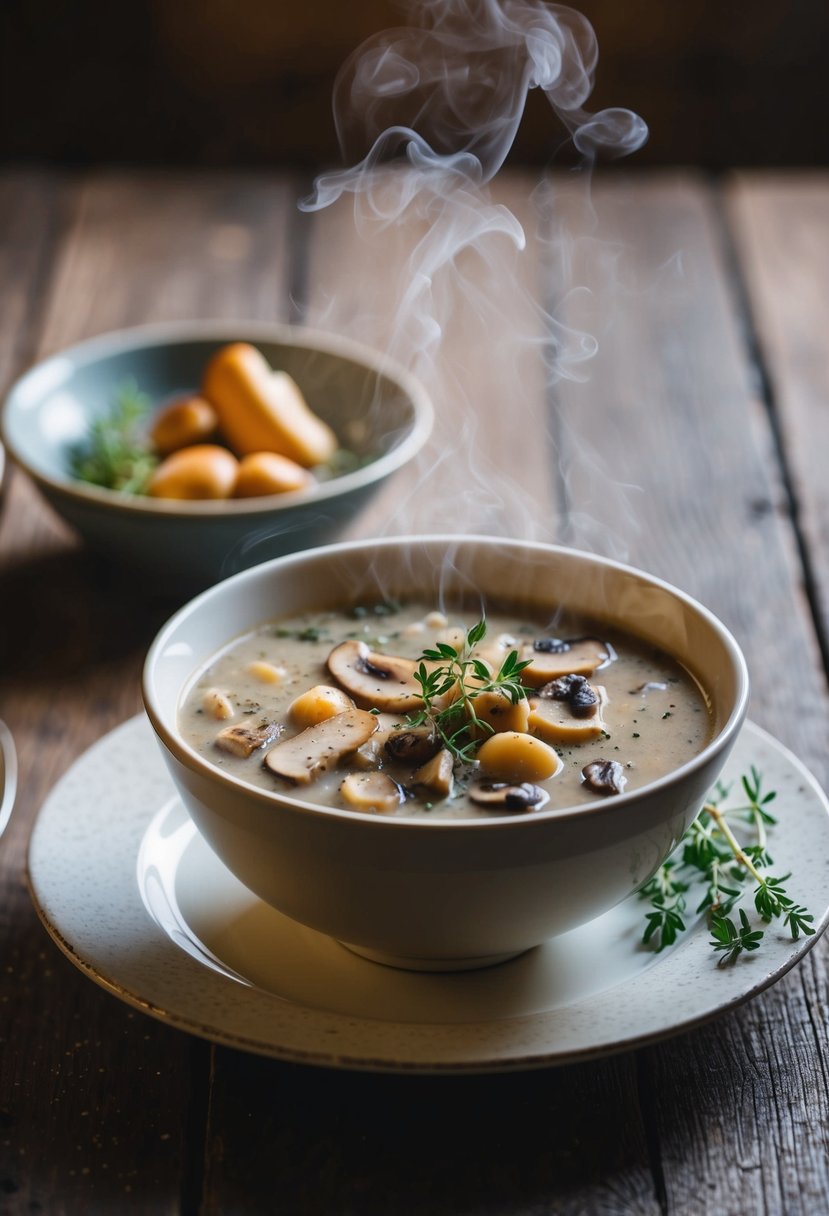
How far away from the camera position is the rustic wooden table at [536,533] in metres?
1.28

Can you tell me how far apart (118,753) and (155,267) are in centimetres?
197

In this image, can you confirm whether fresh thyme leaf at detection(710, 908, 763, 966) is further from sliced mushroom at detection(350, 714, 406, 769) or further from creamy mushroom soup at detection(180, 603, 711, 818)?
sliced mushroom at detection(350, 714, 406, 769)

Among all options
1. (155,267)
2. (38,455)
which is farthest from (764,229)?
(38,455)

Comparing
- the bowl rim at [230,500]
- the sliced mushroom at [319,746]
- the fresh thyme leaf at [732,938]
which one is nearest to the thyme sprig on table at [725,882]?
the fresh thyme leaf at [732,938]

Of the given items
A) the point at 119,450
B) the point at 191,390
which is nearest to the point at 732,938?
the point at 119,450

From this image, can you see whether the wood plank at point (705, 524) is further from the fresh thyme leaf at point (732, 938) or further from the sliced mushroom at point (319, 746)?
the sliced mushroom at point (319, 746)

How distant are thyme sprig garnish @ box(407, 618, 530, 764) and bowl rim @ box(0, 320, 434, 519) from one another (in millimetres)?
713

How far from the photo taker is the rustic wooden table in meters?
1.28

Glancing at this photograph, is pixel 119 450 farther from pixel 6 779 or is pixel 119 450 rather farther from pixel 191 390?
pixel 6 779

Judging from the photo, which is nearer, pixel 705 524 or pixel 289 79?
pixel 705 524

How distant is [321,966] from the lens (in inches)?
56.3

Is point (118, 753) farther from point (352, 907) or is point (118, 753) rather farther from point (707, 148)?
point (707, 148)

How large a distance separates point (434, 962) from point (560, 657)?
1.28 feet

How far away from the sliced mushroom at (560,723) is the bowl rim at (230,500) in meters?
0.76
